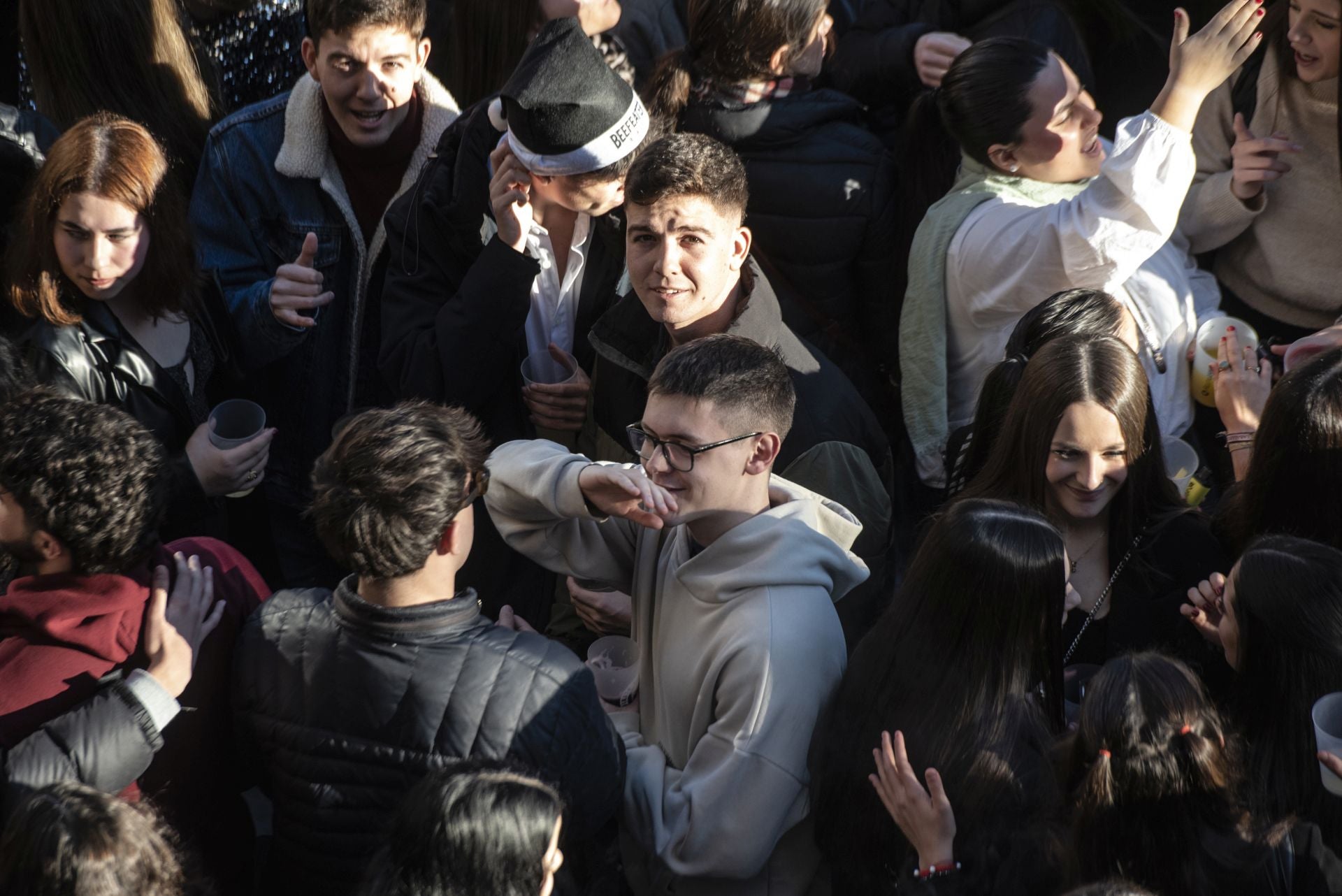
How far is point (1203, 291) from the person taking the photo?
3947 millimetres

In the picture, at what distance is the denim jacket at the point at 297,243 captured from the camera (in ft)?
13.2

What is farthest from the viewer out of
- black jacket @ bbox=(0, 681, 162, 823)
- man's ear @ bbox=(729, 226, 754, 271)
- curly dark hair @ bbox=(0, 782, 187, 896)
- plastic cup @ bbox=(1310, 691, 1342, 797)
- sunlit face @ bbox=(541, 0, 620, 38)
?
sunlit face @ bbox=(541, 0, 620, 38)

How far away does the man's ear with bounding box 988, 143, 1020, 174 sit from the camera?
3.82 metres

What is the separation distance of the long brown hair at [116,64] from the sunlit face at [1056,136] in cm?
255

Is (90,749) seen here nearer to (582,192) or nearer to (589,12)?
(582,192)

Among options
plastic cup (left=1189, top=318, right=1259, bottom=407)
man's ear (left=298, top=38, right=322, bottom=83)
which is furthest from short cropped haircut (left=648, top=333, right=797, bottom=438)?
man's ear (left=298, top=38, right=322, bottom=83)

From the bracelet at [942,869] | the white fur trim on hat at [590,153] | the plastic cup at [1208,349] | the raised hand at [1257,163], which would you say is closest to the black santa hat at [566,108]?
the white fur trim on hat at [590,153]

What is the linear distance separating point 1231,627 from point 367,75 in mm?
2828

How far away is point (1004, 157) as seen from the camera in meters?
3.84

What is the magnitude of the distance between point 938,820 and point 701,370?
1.03 m

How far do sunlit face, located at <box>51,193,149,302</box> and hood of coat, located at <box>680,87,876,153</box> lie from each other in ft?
5.39

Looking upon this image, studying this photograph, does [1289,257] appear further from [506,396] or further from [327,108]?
[327,108]

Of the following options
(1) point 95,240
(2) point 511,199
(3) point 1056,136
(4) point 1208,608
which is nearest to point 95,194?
(1) point 95,240

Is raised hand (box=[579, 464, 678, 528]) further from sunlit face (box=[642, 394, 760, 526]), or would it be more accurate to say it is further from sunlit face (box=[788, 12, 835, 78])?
sunlit face (box=[788, 12, 835, 78])
